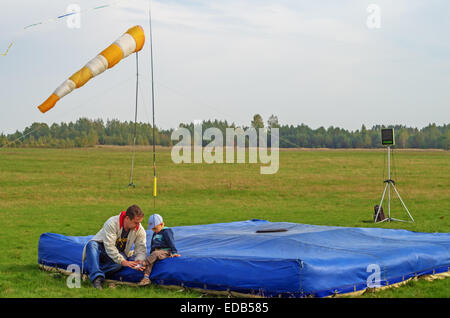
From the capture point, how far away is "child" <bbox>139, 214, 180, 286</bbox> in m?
8.05

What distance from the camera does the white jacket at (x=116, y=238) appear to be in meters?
8.15

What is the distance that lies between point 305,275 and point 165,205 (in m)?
17.9

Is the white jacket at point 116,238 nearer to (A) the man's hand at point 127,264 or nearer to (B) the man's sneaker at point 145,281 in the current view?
(A) the man's hand at point 127,264

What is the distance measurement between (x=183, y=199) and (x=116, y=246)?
19.1m

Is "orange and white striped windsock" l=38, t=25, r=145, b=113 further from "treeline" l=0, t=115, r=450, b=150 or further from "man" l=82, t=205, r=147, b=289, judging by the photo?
"treeline" l=0, t=115, r=450, b=150

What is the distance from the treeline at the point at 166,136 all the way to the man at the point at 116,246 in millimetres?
21807

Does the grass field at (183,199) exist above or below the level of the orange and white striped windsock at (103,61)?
below

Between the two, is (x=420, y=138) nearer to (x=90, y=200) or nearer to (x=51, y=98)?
(x=90, y=200)

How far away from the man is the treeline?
21.8 metres

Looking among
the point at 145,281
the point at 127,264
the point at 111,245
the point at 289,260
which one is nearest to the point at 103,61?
the point at 111,245

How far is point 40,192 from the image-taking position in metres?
30.1

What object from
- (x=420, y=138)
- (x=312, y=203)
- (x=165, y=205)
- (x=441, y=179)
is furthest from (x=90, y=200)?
(x=420, y=138)

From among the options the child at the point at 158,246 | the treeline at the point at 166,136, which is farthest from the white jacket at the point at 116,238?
the treeline at the point at 166,136

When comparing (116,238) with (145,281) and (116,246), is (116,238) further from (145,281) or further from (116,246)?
(145,281)
